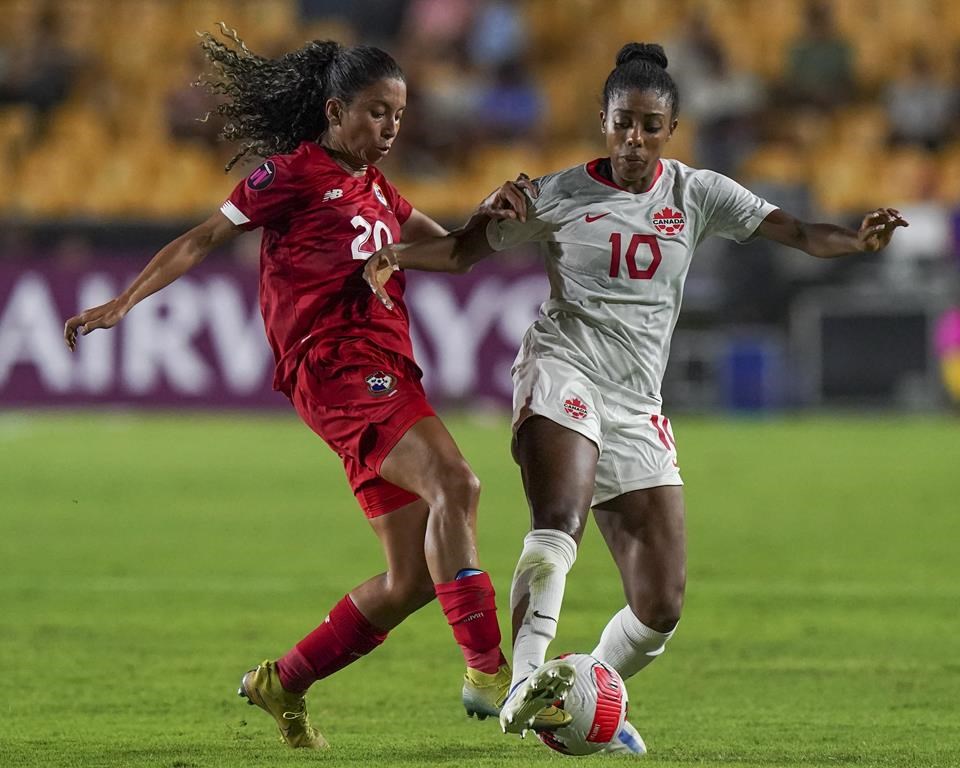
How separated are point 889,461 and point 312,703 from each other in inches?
365

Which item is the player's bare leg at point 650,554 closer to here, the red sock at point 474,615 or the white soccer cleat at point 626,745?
the white soccer cleat at point 626,745

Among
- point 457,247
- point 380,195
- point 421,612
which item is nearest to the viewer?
point 457,247

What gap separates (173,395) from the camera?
61.8ft

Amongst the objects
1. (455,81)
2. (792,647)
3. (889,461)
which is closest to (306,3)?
(455,81)

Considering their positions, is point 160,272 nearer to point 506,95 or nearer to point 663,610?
point 663,610

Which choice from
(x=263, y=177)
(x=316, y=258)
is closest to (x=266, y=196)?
(x=263, y=177)

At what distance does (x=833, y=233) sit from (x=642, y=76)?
2.58 ft

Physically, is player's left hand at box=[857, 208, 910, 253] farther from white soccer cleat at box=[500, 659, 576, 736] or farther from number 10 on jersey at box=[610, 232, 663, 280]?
white soccer cleat at box=[500, 659, 576, 736]

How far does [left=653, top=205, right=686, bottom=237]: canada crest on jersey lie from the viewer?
5488 mm

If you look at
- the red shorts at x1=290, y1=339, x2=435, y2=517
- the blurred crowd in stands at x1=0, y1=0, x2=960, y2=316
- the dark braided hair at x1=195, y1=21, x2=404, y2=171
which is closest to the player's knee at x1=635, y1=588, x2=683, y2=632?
the red shorts at x1=290, y1=339, x2=435, y2=517

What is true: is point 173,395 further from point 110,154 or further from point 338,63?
point 338,63

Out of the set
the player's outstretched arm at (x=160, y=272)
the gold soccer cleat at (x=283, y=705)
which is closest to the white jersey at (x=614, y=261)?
the player's outstretched arm at (x=160, y=272)

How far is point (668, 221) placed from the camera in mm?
5500

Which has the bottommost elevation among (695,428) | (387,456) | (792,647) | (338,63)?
(695,428)
